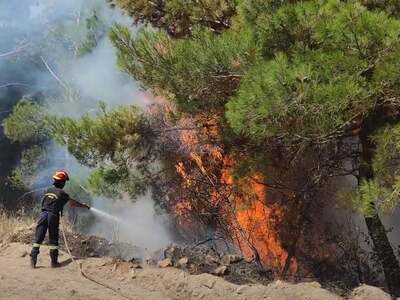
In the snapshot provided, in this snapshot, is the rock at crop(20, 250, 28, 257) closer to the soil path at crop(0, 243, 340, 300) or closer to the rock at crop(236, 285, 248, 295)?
the soil path at crop(0, 243, 340, 300)

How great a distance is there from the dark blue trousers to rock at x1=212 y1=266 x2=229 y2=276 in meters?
2.38

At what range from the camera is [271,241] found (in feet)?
41.4

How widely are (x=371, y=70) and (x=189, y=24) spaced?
13.2 feet

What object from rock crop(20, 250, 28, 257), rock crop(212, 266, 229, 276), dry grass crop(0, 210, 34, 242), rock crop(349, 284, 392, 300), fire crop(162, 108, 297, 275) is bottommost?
rock crop(349, 284, 392, 300)

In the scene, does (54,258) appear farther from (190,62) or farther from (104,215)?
(104,215)

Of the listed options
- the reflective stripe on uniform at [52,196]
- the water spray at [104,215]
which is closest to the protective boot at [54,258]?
the reflective stripe on uniform at [52,196]

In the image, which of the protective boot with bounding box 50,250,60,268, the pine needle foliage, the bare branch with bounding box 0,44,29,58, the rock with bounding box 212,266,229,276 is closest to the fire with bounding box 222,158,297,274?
the rock with bounding box 212,266,229,276

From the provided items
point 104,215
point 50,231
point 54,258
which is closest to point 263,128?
point 50,231

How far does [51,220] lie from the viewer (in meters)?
8.09

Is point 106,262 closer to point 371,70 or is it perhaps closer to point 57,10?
point 371,70


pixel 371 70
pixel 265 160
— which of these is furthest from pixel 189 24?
pixel 371 70

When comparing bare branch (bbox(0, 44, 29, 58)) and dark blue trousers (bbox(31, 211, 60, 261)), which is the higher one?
bare branch (bbox(0, 44, 29, 58))

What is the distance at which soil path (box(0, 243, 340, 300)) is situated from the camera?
7.32 m

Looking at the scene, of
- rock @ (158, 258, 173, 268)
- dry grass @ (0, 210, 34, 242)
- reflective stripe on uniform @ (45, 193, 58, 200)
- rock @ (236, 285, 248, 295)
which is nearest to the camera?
rock @ (236, 285, 248, 295)
